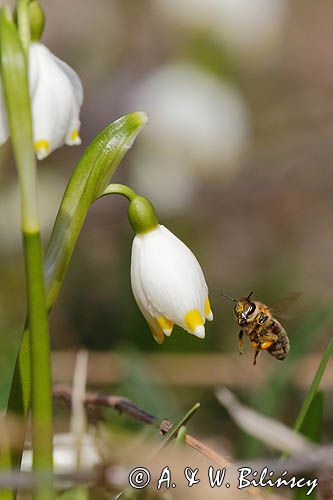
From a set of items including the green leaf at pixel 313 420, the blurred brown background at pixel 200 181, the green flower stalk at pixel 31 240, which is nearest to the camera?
the green flower stalk at pixel 31 240

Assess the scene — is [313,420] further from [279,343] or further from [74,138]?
[74,138]

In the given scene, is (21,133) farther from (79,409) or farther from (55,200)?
(55,200)

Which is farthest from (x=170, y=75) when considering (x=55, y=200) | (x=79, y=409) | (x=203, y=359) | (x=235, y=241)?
(x=79, y=409)

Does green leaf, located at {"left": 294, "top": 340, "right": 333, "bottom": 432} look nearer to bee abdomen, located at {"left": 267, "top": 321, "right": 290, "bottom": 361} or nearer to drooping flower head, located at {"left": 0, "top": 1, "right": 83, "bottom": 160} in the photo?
bee abdomen, located at {"left": 267, "top": 321, "right": 290, "bottom": 361}

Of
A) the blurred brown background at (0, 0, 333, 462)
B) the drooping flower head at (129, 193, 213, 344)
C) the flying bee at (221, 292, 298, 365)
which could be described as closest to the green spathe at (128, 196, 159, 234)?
the drooping flower head at (129, 193, 213, 344)

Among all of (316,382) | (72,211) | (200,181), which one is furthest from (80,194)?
(200,181)

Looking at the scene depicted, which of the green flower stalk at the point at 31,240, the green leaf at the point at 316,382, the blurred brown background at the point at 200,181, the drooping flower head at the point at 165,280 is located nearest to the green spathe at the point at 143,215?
the drooping flower head at the point at 165,280

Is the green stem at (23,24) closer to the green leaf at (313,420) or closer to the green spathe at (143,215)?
the green spathe at (143,215)
